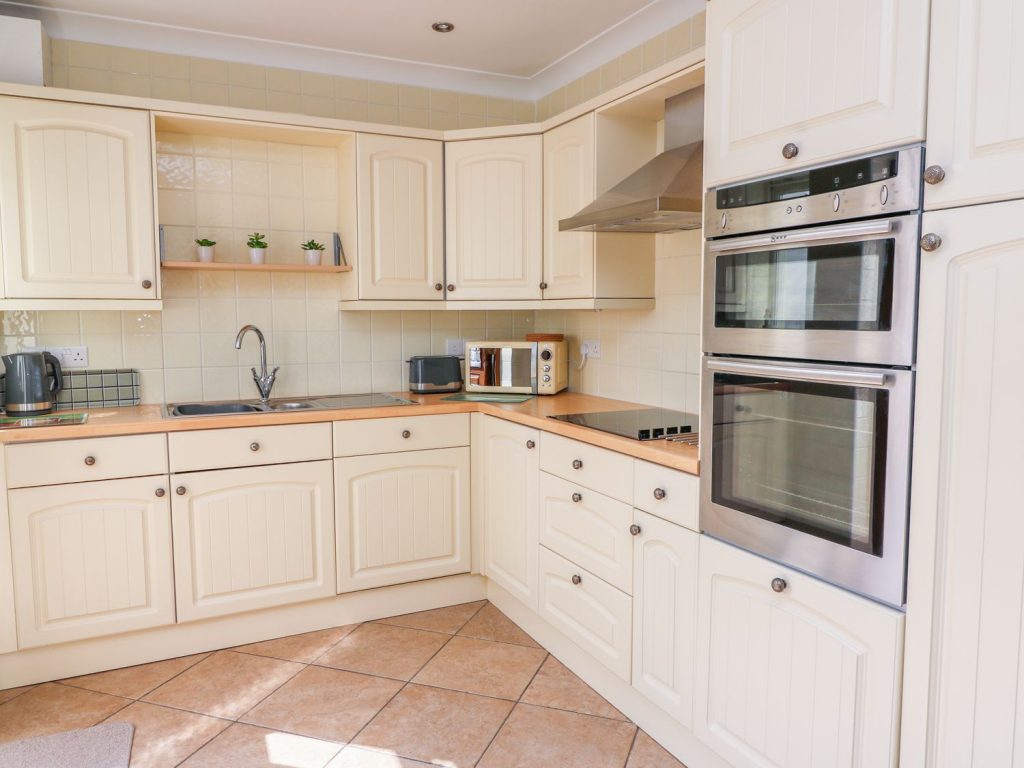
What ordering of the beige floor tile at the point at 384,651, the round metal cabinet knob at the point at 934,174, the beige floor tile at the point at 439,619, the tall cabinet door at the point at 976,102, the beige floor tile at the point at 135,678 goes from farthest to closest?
the beige floor tile at the point at 439,619 < the beige floor tile at the point at 384,651 < the beige floor tile at the point at 135,678 < the round metal cabinet knob at the point at 934,174 < the tall cabinet door at the point at 976,102

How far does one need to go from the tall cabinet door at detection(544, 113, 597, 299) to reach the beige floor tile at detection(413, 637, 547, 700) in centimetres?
139

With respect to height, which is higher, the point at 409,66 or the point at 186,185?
the point at 409,66

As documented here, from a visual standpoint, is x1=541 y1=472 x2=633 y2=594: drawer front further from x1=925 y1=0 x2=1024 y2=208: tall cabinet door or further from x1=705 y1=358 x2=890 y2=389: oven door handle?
x1=925 y1=0 x2=1024 y2=208: tall cabinet door

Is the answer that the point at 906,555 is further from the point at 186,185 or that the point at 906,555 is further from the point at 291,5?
the point at 186,185

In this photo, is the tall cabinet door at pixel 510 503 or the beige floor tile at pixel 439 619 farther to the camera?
the beige floor tile at pixel 439 619

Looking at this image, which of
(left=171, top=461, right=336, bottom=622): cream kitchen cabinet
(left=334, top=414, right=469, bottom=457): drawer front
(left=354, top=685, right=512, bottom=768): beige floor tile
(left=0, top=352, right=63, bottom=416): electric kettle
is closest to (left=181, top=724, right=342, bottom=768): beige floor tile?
(left=354, top=685, right=512, bottom=768): beige floor tile

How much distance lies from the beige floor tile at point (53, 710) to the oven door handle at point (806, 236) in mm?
2339

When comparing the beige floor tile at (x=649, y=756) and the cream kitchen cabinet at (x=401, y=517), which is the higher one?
the cream kitchen cabinet at (x=401, y=517)

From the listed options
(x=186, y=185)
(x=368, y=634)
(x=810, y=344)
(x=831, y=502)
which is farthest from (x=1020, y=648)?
(x=186, y=185)

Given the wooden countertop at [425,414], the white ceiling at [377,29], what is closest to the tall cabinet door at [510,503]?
the wooden countertop at [425,414]

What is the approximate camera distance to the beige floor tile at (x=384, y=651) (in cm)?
265

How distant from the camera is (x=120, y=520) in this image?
2584 millimetres

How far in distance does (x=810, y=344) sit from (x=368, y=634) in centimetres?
211

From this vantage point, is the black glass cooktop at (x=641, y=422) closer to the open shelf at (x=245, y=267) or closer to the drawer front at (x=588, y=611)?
the drawer front at (x=588, y=611)
